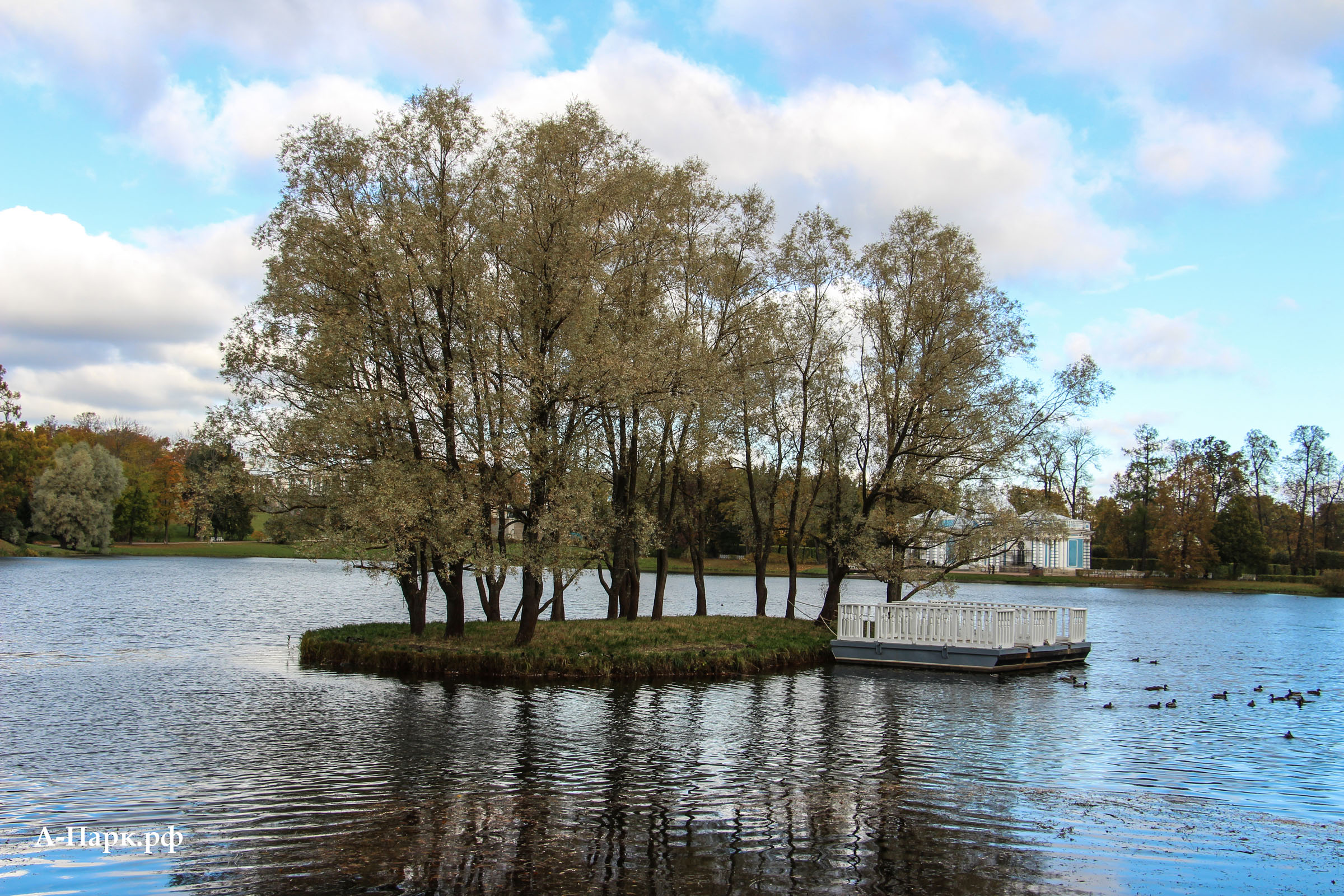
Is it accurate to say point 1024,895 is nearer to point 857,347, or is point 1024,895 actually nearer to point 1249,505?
point 857,347

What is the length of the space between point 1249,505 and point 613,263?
9665 cm

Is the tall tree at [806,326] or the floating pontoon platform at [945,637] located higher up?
the tall tree at [806,326]

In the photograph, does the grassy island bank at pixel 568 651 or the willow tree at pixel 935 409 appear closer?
the grassy island bank at pixel 568 651

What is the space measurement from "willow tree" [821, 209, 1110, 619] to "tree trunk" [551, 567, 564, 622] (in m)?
10.2

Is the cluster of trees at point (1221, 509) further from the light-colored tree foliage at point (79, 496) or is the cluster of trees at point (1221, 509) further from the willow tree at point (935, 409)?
the light-colored tree foliage at point (79, 496)

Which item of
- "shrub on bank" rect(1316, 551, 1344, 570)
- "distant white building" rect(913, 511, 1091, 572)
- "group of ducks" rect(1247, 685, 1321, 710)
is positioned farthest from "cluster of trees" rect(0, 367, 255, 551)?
"shrub on bank" rect(1316, 551, 1344, 570)

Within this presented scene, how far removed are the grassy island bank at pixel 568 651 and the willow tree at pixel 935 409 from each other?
15.7 feet

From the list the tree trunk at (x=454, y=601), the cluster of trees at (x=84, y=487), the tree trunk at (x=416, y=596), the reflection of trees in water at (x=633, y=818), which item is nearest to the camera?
the reflection of trees in water at (x=633, y=818)

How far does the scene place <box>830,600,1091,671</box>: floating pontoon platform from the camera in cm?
2828

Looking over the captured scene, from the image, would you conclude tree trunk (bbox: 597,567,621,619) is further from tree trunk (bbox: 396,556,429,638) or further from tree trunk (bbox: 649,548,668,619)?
tree trunk (bbox: 396,556,429,638)

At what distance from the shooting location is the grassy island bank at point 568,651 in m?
24.2

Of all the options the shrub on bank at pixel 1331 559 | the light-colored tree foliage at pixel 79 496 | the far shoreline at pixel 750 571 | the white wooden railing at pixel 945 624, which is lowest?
the far shoreline at pixel 750 571

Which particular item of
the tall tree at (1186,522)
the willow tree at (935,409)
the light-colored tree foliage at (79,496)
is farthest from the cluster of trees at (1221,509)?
the light-colored tree foliage at (79,496)

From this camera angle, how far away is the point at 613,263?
29.2 meters
